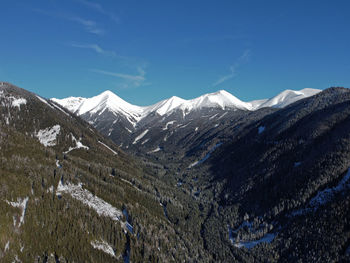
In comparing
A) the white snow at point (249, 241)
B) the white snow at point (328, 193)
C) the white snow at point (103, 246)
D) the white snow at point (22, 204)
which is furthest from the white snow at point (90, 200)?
the white snow at point (328, 193)

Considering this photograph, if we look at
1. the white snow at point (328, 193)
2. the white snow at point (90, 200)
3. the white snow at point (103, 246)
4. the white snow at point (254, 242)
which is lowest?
the white snow at point (254, 242)

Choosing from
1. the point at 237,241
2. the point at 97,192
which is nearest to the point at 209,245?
the point at 237,241

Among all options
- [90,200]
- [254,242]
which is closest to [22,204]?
[90,200]

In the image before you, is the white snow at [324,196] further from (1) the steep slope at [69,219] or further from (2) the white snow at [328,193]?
(1) the steep slope at [69,219]

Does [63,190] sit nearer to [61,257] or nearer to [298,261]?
[61,257]

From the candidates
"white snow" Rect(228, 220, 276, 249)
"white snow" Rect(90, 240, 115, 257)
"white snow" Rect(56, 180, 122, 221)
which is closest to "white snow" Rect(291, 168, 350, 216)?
"white snow" Rect(228, 220, 276, 249)

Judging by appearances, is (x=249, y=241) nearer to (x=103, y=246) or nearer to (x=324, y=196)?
(x=324, y=196)

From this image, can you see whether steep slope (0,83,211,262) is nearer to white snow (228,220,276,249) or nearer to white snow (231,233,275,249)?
white snow (231,233,275,249)
